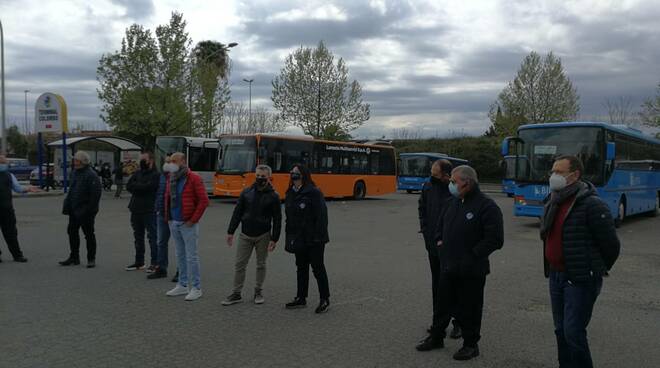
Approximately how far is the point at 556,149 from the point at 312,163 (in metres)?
11.9

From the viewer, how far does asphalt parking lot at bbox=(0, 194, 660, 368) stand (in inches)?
192

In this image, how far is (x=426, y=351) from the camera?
509 centimetres

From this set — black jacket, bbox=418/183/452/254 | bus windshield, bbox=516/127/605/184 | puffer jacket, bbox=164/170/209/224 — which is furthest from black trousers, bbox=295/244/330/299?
bus windshield, bbox=516/127/605/184

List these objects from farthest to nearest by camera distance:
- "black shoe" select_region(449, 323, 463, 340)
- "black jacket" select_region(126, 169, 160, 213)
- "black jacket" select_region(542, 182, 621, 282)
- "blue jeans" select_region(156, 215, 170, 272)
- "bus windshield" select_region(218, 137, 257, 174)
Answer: "bus windshield" select_region(218, 137, 257, 174) < "black jacket" select_region(126, 169, 160, 213) < "blue jeans" select_region(156, 215, 170, 272) < "black shoe" select_region(449, 323, 463, 340) < "black jacket" select_region(542, 182, 621, 282)

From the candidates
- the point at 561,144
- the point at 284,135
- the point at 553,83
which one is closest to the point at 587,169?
the point at 561,144

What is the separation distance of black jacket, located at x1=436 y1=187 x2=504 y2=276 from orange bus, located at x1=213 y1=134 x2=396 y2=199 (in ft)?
56.2

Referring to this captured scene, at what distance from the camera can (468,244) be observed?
4793 millimetres

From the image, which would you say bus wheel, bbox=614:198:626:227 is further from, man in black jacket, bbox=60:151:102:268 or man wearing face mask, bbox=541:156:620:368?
man in black jacket, bbox=60:151:102:268

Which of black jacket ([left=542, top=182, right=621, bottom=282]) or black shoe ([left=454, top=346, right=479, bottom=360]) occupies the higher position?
black jacket ([left=542, top=182, right=621, bottom=282])

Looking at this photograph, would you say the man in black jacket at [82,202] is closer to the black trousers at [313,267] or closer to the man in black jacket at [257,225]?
the man in black jacket at [257,225]

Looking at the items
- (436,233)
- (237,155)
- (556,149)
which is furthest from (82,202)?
(237,155)

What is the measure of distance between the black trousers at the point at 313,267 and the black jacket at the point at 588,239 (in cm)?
300

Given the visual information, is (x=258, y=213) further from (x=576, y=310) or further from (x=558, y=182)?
(x=576, y=310)

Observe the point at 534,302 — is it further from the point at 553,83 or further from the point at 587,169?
the point at 553,83
